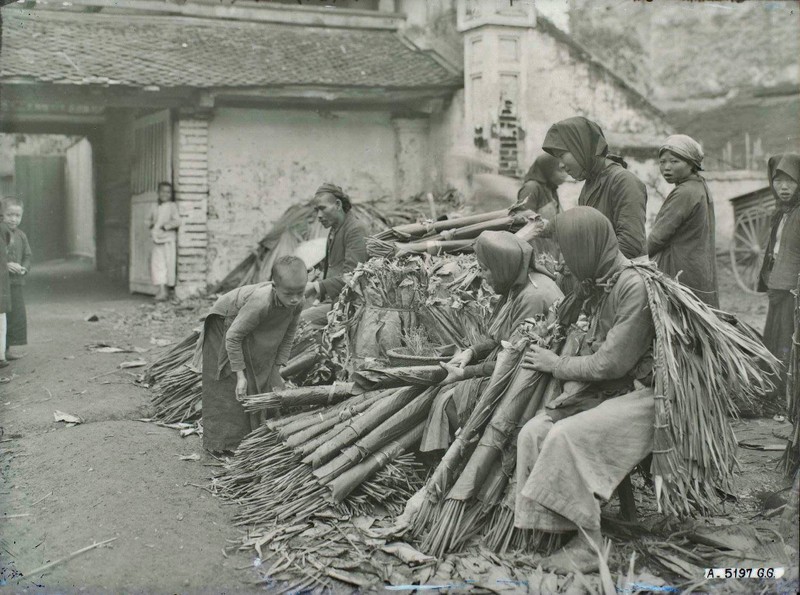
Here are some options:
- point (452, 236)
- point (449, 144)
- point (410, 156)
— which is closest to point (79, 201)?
point (410, 156)

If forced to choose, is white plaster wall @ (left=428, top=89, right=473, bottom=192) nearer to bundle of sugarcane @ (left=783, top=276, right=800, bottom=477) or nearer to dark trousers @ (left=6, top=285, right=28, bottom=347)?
dark trousers @ (left=6, top=285, right=28, bottom=347)

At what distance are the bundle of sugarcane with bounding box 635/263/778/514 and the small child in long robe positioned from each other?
7.47ft

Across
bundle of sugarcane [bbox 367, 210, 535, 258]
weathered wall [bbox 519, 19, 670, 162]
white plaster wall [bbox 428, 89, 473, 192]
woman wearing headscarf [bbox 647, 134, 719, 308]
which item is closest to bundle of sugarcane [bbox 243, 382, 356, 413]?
bundle of sugarcane [bbox 367, 210, 535, 258]

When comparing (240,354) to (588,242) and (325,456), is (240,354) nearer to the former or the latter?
(325,456)

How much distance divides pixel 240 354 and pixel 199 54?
8.64 metres

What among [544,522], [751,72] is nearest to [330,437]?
[544,522]

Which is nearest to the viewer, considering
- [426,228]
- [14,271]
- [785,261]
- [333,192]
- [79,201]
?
[785,261]

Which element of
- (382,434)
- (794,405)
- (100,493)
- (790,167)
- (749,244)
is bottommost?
(100,493)

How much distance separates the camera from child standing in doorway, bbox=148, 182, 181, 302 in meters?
12.3

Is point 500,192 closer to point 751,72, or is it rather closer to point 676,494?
point 676,494

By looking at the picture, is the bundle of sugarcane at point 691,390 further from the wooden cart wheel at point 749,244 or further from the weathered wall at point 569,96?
the wooden cart wheel at point 749,244

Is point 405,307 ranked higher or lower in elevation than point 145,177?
lower

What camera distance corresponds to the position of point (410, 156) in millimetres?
13828

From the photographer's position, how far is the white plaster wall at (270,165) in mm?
12711
